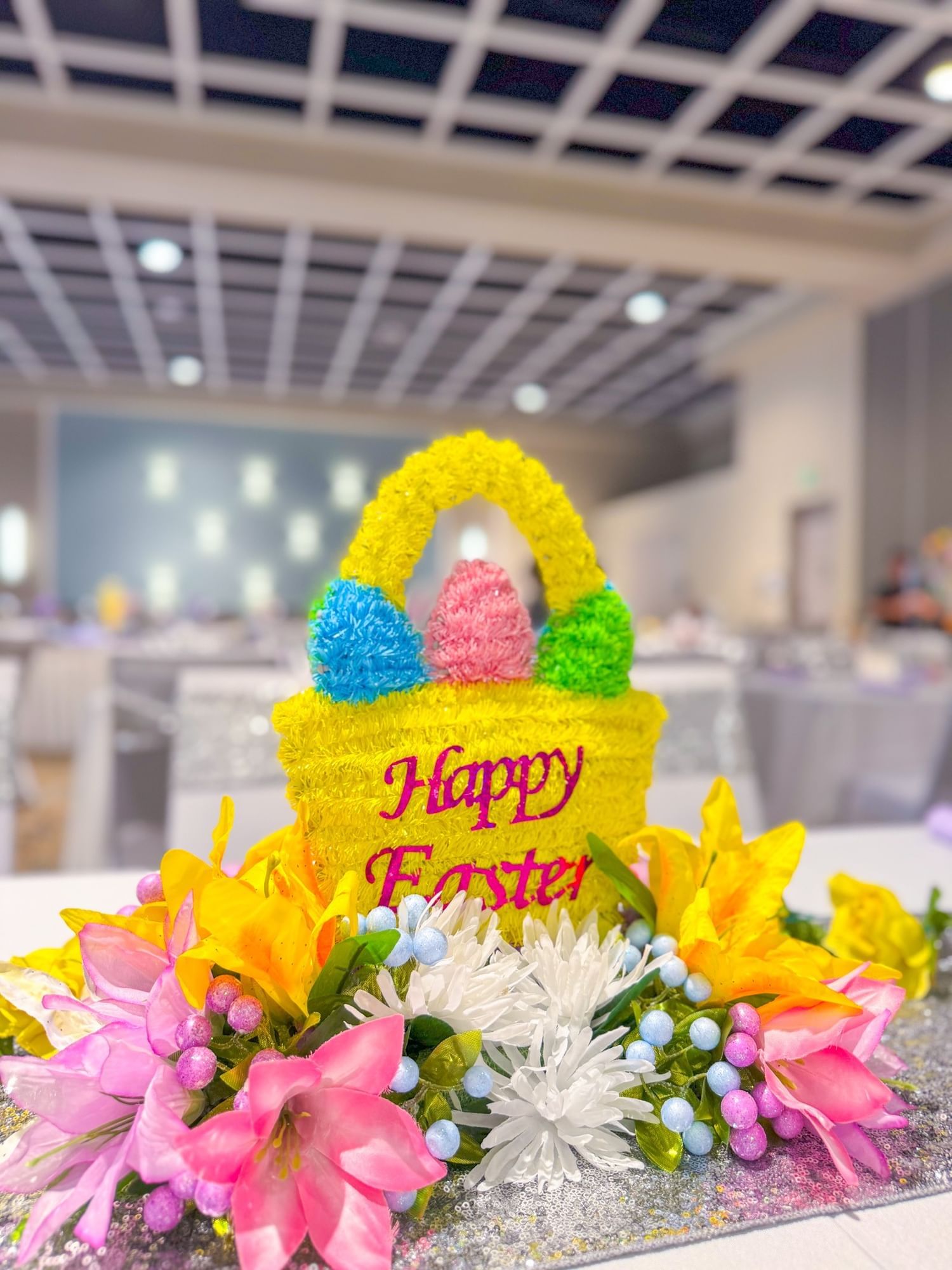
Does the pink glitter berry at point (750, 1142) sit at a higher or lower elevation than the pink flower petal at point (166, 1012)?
lower

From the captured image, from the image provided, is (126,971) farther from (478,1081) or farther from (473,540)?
(473,540)

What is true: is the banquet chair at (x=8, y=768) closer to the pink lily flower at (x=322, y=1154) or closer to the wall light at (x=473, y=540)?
the pink lily flower at (x=322, y=1154)

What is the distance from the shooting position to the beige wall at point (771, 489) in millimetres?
7020

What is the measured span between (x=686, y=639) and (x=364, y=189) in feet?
10.00

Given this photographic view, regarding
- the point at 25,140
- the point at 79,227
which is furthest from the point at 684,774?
the point at 79,227

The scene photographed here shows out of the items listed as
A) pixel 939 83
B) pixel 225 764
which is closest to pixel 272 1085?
pixel 225 764

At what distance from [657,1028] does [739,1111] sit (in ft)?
0.14

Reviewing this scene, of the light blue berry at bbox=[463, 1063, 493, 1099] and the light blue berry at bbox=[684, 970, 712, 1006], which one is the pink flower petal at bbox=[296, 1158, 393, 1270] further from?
the light blue berry at bbox=[684, 970, 712, 1006]

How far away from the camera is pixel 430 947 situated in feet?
1.25

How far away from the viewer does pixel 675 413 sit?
11.1 m

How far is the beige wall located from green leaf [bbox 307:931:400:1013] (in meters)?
5.75

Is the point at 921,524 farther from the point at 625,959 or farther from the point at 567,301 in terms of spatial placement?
the point at 625,959

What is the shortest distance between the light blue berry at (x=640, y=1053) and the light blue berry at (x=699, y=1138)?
0.09ft

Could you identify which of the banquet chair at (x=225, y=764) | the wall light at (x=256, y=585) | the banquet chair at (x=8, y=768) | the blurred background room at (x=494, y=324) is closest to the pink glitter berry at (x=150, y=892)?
the blurred background room at (x=494, y=324)
